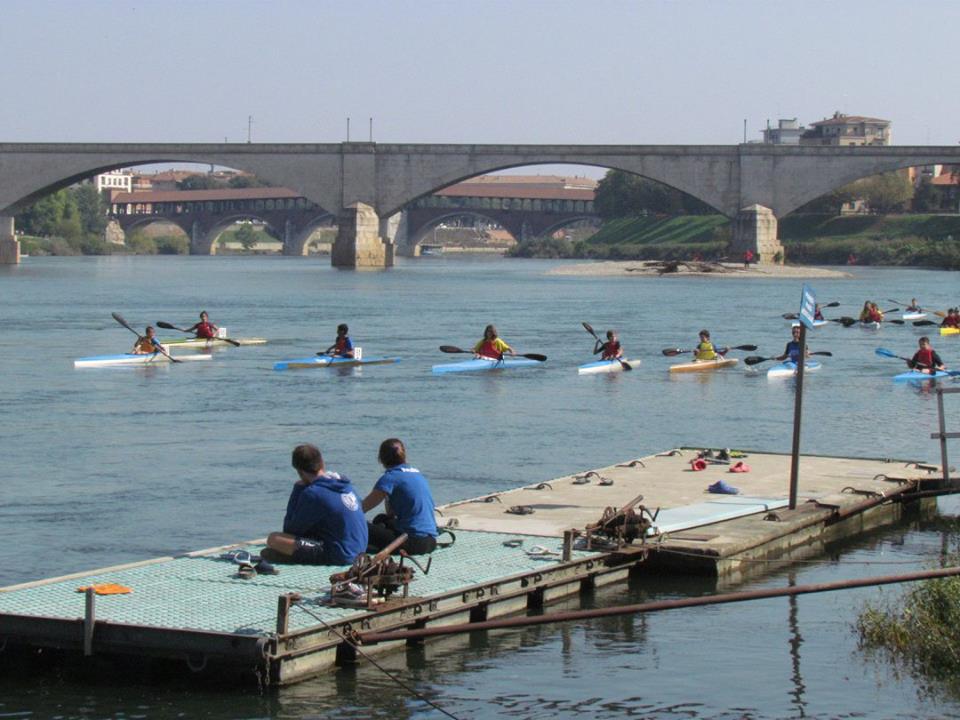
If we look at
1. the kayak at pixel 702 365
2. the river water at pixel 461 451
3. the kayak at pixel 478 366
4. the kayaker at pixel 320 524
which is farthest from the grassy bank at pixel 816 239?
the kayaker at pixel 320 524

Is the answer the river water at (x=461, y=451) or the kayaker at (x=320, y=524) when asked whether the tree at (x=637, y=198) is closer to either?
the river water at (x=461, y=451)

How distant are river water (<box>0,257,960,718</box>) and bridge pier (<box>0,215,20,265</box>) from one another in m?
52.7

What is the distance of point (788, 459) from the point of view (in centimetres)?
2081

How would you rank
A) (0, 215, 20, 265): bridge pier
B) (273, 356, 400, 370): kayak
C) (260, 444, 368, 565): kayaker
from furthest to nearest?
1. (0, 215, 20, 265): bridge pier
2. (273, 356, 400, 370): kayak
3. (260, 444, 368, 565): kayaker

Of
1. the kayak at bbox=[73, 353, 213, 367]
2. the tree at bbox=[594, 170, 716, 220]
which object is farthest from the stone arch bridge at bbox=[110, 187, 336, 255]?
the kayak at bbox=[73, 353, 213, 367]

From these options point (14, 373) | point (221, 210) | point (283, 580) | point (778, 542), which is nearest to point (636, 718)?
point (283, 580)

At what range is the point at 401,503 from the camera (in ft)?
43.9

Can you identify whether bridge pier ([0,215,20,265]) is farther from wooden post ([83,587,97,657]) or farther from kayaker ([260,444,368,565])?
wooden post ([83,587,97,657])

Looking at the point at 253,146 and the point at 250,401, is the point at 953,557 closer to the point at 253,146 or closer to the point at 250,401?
the point at 250,401

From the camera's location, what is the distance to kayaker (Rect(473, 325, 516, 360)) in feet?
124

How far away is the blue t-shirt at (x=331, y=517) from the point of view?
1291 centimetres

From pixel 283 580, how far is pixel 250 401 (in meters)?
19.0

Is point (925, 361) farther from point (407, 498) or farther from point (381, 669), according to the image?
point (381, 669)

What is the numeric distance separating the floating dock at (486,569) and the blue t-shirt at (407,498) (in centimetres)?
32
